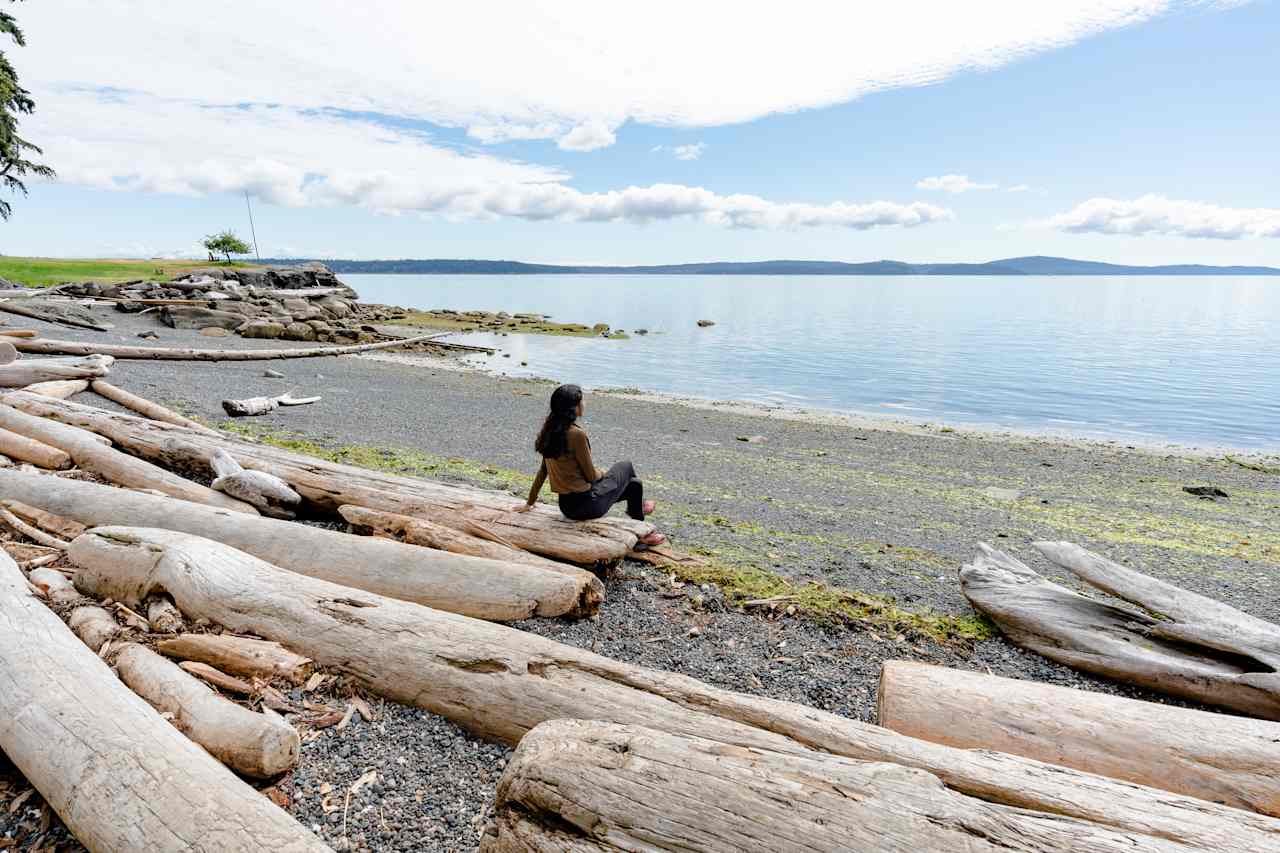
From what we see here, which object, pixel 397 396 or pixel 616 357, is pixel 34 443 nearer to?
pixel 397 396

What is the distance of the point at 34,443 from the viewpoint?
920 centimetres

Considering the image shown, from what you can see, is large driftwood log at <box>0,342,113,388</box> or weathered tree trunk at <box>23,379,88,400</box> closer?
weathered tree trunk at <box>23,379,88,400</box>

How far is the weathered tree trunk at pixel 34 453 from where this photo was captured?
8.92 metres

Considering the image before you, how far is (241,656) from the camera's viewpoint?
473 centimetres

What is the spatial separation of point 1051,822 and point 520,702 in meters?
2.96

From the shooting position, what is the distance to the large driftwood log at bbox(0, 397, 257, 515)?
26.6 feet

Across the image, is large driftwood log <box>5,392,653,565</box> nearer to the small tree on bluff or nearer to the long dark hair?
the long dark hair

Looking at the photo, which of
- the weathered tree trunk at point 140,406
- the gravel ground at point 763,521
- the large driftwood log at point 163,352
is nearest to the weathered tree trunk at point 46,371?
the weathered tree trunk at point 140,406

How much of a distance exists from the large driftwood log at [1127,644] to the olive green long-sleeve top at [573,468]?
4.31 meters

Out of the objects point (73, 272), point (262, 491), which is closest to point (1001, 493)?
point (262, 491)

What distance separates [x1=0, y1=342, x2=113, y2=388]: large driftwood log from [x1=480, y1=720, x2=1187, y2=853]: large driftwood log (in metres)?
15.6

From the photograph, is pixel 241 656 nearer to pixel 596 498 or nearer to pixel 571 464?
pixel 571 464

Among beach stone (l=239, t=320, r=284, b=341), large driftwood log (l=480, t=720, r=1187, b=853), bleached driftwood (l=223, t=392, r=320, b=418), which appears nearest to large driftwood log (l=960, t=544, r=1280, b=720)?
large driftwood log (l=480, t=720, r=1187, b=853)

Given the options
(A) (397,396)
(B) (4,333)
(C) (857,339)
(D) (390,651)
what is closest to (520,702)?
(D) (390,651)
